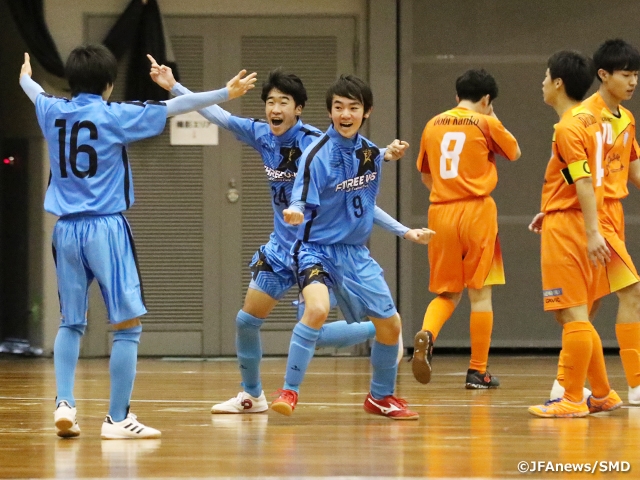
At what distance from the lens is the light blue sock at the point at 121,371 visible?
4.55 m

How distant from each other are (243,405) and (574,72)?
227 cm

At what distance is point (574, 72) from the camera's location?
5.27m

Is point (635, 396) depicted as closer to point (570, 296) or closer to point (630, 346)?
point (630, 346)

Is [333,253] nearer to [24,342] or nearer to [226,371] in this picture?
[226,371]

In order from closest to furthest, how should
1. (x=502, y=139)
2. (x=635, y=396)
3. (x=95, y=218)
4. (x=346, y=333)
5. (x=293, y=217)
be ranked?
(x=95, y=218) → (x=293, y=217) → (x=635, y=396) → (x=346, y=333) → (x=502, y=139)

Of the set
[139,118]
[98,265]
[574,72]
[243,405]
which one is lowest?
[243,405]

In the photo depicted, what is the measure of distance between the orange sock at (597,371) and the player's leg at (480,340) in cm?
148

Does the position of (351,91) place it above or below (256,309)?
above

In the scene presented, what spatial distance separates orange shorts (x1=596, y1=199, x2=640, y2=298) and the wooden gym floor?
617mm

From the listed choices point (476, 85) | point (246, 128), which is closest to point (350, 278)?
point (246, 128)

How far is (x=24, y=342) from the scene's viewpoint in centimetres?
945

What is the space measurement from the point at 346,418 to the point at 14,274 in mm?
5046

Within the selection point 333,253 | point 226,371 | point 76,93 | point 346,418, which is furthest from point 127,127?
point 226,371

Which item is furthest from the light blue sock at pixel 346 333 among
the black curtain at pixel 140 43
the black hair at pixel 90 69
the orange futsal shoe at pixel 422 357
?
the black curtain at pixel 140 43
